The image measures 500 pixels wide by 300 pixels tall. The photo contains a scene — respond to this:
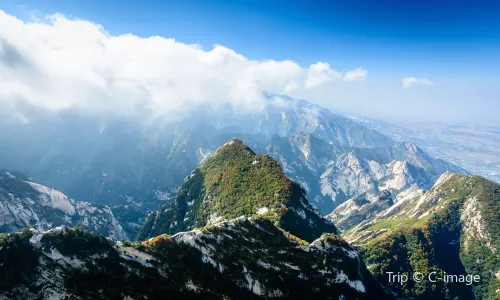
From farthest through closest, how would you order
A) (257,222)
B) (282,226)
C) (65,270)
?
1. (282,226)
2. (257,222)
3. (65,270)

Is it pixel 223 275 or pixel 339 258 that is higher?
pixel 223 275

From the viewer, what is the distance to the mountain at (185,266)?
228 ft

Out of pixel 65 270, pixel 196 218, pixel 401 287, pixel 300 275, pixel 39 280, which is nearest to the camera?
pixel 39 280

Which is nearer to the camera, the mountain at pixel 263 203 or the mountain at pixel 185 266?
the mountain at pixel 185 266

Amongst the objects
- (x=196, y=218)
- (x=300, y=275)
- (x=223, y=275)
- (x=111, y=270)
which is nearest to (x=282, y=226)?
(x=300, y=275)

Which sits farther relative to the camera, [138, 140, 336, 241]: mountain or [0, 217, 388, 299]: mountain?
[138, 140, 336, 241]: mountain

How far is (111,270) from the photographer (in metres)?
76.9

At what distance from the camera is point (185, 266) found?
287 ft

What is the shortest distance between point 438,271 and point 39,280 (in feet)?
696

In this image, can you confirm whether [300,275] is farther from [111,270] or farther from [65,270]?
[65,270]

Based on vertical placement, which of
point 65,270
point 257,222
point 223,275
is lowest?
point 223,275

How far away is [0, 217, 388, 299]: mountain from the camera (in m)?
69.4

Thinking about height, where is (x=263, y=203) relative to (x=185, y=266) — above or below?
above

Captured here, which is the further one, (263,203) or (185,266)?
(263,203)
